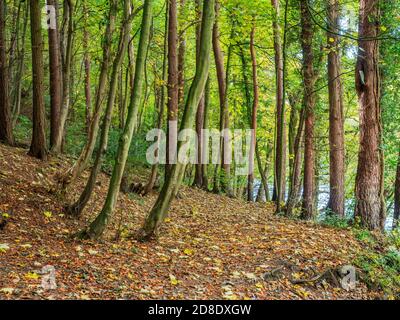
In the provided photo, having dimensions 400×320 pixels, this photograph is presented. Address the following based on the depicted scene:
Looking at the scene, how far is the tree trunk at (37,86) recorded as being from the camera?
1017cm

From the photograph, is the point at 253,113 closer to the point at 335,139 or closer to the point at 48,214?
the point at 335,139

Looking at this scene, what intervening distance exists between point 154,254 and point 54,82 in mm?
7258

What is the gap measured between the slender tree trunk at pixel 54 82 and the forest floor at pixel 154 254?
5.63 feet

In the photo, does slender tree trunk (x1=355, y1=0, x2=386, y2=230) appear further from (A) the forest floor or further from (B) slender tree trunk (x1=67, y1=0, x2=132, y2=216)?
(B) slender tree trunk (x1=67, y1=0, x2=132, y2=216)

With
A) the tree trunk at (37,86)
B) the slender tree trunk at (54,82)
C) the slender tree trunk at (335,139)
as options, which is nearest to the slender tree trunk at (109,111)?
the tree trunk at (37,86)

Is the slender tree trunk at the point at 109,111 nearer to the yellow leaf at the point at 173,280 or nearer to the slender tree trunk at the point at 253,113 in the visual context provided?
the yellow leaf at the point at 173,280

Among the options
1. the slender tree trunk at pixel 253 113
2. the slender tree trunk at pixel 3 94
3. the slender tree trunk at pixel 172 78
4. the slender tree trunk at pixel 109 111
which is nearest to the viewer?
the slender tree trunk at pixel 109 111

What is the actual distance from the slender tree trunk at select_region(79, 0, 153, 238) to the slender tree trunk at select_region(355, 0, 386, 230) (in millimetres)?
6044

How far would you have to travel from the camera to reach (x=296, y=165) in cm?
1289

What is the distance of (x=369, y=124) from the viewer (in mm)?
10391

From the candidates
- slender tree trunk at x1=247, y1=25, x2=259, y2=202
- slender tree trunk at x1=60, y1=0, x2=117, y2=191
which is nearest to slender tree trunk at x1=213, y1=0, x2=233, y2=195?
slender tree trunk at x1=247, y1=25, x2=259, y2=202

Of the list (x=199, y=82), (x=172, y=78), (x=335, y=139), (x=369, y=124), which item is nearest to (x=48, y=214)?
(x=199, y=82)

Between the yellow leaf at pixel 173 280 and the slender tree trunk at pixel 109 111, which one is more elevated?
the slender tree trunk at pixel 109 111

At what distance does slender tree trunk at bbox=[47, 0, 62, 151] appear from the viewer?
38.0ft
